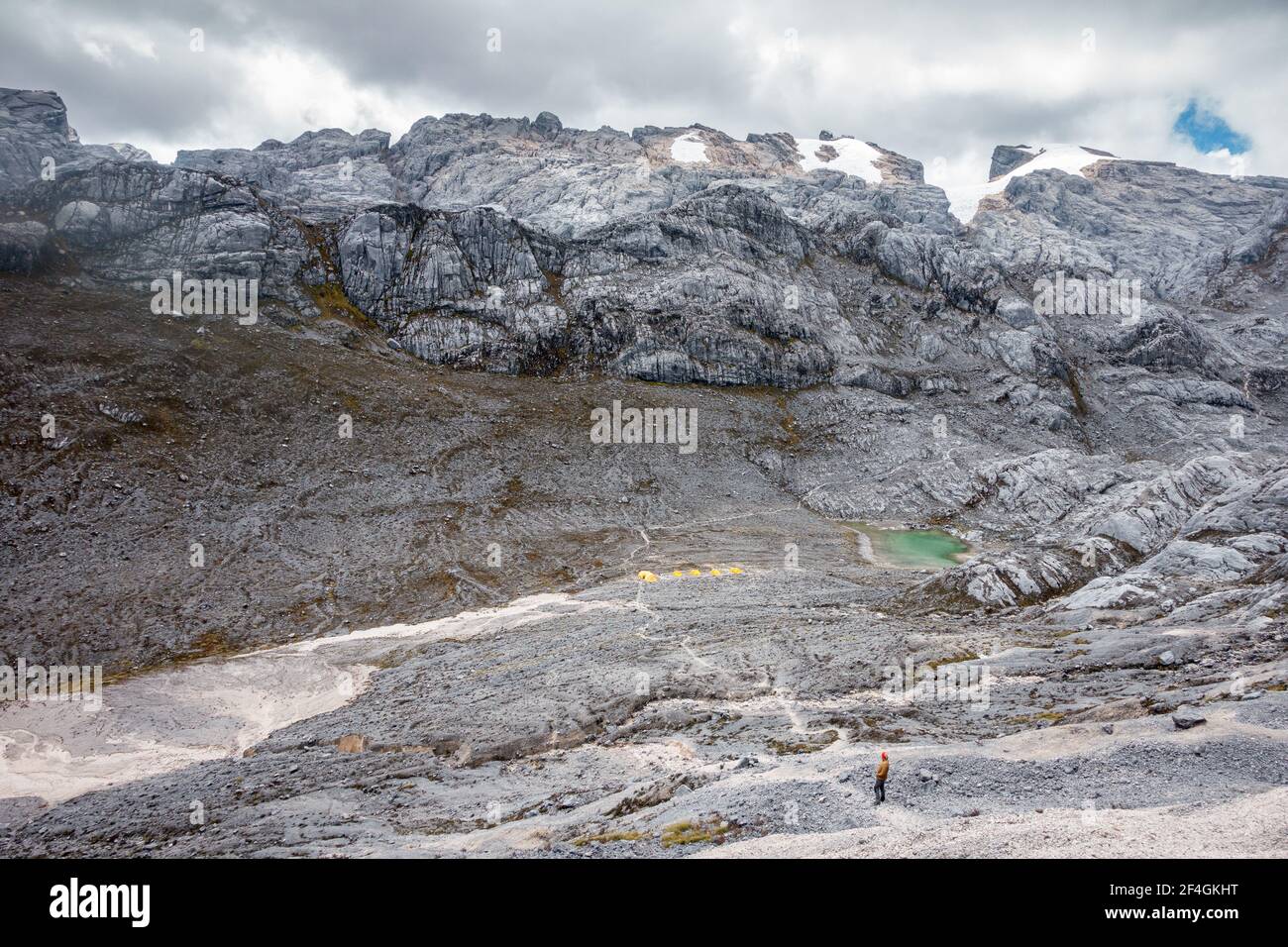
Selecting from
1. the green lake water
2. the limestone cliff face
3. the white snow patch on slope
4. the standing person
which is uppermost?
the limestone cliff face

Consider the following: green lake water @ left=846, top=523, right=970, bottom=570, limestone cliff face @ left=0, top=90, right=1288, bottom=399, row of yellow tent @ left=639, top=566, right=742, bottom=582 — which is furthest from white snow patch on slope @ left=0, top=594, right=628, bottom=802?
limestone cliff face @ left=0, top=90, right=1288, bottom=399

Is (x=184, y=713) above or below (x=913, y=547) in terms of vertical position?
below

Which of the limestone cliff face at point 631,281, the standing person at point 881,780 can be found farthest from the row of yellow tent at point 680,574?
the limestone cliff face at point 631,281

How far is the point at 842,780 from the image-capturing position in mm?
21297

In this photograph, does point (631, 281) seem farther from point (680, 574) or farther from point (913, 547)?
point (680, 574)

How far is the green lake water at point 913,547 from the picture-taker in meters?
66.2

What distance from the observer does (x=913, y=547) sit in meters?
72.2

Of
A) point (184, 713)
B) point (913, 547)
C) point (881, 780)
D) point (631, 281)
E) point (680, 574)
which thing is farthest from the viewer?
point (631, 281)

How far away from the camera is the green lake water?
217ft

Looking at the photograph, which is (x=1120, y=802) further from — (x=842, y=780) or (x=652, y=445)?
(x=652, y=445)

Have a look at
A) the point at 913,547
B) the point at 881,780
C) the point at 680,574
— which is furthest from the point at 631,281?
the point at 881,780

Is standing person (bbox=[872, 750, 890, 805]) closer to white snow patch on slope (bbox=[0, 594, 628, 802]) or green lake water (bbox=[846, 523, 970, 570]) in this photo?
white snow patch on slope (bbox=[0, 594, 628, 802])
